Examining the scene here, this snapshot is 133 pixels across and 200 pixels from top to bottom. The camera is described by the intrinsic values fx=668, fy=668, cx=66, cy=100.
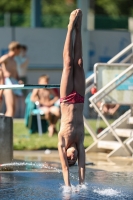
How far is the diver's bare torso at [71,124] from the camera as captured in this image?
7.39 m

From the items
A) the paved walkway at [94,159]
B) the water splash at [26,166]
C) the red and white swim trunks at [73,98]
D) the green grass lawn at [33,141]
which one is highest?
the red and white swim trunks at [73,98]

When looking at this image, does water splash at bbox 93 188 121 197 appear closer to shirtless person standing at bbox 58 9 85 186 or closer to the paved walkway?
shirtless person standing at bbox 58 9 85 186

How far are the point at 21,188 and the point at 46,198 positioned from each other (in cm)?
87

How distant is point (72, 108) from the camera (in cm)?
741

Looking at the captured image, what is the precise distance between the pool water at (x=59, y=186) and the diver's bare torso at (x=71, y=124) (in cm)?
57

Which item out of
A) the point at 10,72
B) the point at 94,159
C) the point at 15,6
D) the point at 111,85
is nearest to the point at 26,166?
the point at 94,159

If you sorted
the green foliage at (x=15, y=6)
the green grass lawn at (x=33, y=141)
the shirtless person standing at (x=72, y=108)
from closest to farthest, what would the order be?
the shirtless person standing at (x=72, y=108) < the green grass lawn at (x=33, y=141) < the green foliage at (x=15, y=6)

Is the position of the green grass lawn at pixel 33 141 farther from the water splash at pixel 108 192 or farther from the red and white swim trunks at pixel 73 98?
the red and white swim trunks at pixel 73 98

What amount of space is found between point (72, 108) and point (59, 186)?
1023 mm

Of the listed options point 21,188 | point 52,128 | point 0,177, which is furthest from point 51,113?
point 21,188

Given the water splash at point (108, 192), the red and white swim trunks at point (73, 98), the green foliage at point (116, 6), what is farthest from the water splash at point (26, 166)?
the green foliage at point (116, 6)

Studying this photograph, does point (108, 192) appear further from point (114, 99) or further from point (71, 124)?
point (114, 99)

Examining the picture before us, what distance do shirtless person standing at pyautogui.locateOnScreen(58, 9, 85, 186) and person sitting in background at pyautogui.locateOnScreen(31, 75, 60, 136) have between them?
814 centimetres

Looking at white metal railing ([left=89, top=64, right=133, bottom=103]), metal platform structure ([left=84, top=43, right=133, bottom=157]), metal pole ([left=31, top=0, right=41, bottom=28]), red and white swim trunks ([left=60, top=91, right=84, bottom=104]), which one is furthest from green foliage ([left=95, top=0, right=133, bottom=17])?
Result: red and white swim trunks ([left=60, top=91, right=84, bottom=104])
